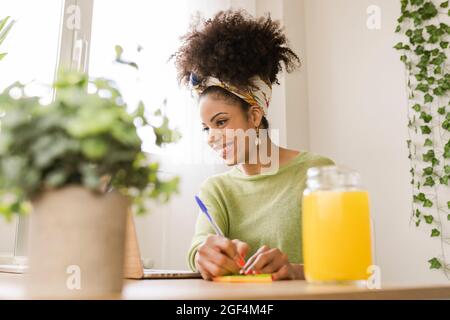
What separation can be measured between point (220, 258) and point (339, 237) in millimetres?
390

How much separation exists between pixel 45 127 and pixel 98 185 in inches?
2.8

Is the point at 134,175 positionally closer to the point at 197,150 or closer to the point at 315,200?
the point at 315,200

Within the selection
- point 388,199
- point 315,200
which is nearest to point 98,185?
point 315,200

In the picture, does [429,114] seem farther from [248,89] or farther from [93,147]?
[93,147]

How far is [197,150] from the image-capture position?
221 centimetres

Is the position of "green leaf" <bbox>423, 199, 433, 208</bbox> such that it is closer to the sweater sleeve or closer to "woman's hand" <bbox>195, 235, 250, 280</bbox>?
the sweater sleeve

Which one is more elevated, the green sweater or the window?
the window

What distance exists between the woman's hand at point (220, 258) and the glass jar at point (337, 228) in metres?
0.32

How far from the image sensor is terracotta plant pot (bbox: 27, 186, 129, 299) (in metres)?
0.44

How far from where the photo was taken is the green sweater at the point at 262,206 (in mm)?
1416

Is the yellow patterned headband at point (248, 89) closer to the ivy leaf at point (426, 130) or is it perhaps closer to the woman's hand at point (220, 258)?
the woman's hand at point (220, 258)

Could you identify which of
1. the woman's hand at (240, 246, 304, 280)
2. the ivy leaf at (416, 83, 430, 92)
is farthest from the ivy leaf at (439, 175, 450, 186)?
the woman's hand at (240, 246, 304, 280)

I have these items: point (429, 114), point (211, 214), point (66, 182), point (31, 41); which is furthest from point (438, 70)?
point (66, 182)

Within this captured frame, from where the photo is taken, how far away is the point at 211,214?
143 cm
